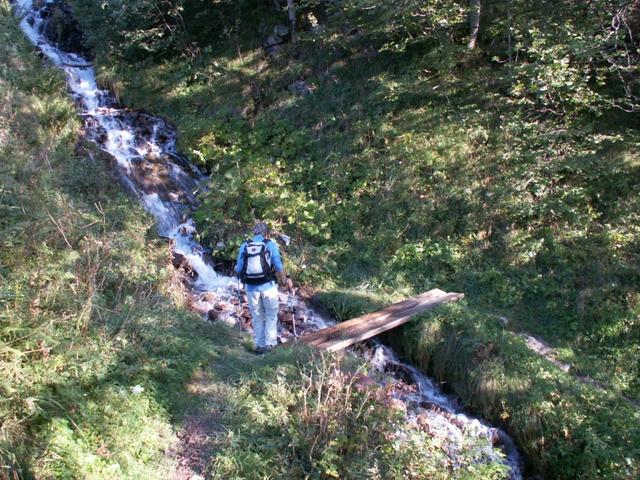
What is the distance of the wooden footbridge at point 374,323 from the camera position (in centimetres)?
718

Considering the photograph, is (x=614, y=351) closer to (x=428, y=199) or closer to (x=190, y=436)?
(x=428, y=199)

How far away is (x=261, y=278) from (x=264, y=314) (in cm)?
67

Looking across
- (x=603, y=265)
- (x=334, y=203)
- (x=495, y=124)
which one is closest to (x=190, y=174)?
(x=334, y=203)

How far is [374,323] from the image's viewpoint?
7770 mm

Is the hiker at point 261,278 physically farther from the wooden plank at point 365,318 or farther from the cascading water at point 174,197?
the cascading water at point 174,197

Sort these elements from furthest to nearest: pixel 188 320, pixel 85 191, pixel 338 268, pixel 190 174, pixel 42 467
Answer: pixel 190 174
pixel 338 268
pixel 85 191
pixel 188 320
pixel 42 467

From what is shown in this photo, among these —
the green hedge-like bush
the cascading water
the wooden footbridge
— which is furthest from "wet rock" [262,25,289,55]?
the green hedge-like bush

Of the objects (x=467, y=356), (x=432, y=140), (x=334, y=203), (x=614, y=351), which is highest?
(x=432, y=140)

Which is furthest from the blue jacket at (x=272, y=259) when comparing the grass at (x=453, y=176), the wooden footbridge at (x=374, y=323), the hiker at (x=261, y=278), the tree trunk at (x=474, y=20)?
the tree trunk at (x=474, y=20)

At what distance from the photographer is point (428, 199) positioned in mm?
10828

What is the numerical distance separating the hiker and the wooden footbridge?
1.86 ft

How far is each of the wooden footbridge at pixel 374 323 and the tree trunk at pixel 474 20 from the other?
23.2 ft

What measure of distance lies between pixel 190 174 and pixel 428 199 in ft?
19.7

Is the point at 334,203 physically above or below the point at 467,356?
above
